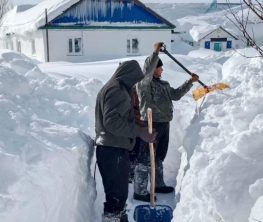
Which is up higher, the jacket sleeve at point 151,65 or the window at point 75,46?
the jacket sleeve at point 151,65

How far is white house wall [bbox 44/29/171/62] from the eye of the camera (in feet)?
76.8

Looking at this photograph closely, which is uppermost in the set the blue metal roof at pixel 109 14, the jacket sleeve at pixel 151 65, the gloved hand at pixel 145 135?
the blue metal roof at pixel 109 14

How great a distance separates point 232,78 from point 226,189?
2.96m

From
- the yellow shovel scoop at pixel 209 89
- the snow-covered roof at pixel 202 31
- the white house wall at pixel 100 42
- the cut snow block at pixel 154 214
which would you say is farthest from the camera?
the snow-covered roof at pixel 202 31

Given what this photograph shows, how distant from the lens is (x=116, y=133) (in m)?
4.27

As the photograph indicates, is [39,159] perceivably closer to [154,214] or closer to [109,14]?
[154,214]

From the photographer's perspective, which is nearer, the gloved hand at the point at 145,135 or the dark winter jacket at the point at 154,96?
the gloved hand at the point at 145,135

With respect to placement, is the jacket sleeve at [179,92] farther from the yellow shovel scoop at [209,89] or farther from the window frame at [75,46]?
the window frame at [75,46]

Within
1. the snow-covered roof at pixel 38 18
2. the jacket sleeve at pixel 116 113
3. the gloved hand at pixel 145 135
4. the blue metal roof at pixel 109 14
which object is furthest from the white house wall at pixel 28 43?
the jacket sleeve at pixel 116 113

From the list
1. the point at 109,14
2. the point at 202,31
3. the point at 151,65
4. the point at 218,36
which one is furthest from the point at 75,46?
the point at 218,36

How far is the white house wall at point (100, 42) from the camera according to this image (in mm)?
23406

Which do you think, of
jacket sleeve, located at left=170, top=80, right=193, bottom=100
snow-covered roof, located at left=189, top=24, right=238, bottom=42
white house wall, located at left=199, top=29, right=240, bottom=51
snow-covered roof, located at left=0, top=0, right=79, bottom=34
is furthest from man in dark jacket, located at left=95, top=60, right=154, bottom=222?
white house wall, located at left=199, top=29, right=240, bottom=51

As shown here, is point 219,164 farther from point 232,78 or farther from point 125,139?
point 232,78

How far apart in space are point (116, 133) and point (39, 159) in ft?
2.53
